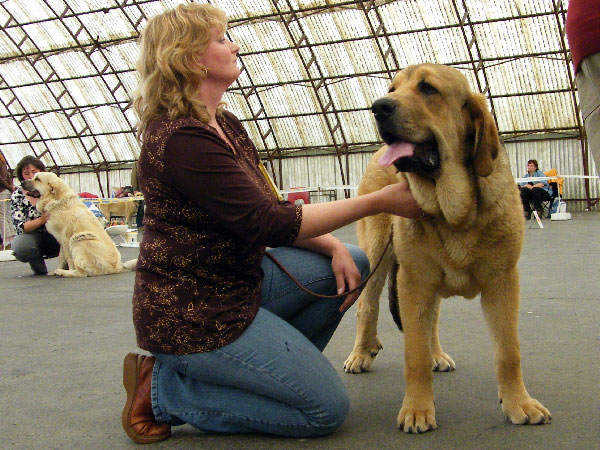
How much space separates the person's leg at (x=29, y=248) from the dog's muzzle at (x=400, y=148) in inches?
285

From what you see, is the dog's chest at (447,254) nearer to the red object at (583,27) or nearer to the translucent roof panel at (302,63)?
the red object at (583,27)

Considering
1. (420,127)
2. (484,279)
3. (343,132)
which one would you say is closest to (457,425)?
(484,279)

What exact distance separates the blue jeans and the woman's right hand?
1.93 ft

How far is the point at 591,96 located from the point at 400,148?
0.65 metres

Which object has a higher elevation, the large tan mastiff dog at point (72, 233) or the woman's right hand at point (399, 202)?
the woman's right hand at point (399, 202)

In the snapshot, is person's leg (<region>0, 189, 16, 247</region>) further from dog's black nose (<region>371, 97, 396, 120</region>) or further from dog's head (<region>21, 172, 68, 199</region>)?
dog's black nose (<region>371, 97, 396, 120</region>)

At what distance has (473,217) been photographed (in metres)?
2.51

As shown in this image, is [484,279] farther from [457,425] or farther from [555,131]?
[555,131]

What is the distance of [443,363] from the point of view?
10.5 ft

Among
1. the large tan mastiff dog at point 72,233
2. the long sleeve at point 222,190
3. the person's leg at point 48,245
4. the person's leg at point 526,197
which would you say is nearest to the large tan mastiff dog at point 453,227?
the long sleeve at point 222,190

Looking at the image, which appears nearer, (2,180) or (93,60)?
(2,180)

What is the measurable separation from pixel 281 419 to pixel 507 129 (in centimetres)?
2222

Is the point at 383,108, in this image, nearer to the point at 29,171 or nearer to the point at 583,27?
the point at 583,27

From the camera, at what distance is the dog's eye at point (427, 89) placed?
249 cm
